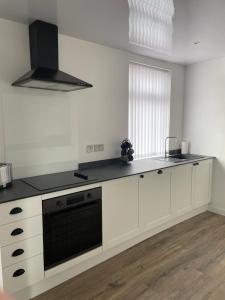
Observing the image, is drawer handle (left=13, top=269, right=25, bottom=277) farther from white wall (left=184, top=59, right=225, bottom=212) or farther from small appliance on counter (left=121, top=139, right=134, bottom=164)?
white wall (left=184, top=59, right=225, bottom=212)

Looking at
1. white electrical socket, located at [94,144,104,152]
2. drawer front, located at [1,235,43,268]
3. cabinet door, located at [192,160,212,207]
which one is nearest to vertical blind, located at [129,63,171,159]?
white electrical socket, located at [94,144,104,152]

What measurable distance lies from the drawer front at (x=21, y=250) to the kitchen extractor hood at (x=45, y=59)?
4.42 feet

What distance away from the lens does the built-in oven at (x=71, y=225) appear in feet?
6.33

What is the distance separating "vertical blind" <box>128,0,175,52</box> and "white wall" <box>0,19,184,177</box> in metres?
0.55

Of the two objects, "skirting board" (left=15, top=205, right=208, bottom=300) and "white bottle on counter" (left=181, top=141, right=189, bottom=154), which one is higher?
"white bottle on counter" (left=181, top=141, right=189, bottom=154)

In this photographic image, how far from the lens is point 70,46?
2.55 m

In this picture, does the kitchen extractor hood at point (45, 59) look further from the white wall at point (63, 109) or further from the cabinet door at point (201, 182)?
the cabinet door at point (201, 182)

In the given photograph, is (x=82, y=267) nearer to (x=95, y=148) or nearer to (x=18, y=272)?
(x=18, y=272)

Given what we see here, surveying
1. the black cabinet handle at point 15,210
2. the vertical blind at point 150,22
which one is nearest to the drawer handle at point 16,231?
the black cabinet handle at point 15,210

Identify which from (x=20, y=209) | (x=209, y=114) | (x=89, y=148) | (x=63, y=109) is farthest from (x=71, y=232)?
(x=209, y=114)

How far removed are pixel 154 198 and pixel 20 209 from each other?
63.3 inches

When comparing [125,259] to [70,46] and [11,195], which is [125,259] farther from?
[70,46]

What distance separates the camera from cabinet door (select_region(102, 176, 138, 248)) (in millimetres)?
2312

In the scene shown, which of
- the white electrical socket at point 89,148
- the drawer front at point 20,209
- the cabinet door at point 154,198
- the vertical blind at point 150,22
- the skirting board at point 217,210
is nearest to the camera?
the drawer front at point 20,209
